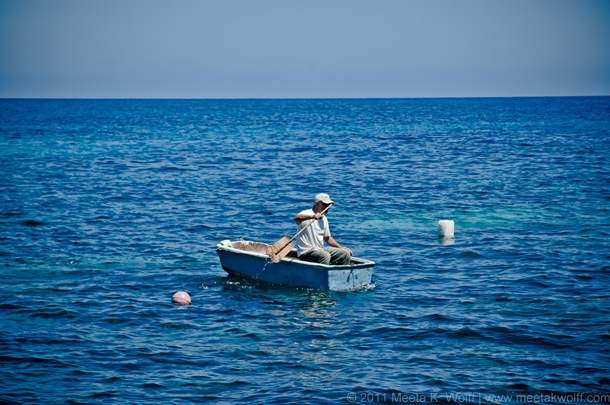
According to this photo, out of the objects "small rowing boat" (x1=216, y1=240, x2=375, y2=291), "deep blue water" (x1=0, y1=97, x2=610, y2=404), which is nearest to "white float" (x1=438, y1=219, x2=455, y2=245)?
"deep blue water" (x1=0, y1=97, x2=610, y2=404)

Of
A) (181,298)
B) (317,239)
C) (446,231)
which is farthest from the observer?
(446,231)

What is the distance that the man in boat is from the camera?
658 inches

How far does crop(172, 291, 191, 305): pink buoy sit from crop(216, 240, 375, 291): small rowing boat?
204 cm

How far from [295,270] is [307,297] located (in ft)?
2.39

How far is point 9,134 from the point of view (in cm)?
7381

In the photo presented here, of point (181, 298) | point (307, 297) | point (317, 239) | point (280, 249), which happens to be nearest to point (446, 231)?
point (317, 239)

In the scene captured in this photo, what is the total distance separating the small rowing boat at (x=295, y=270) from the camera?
651 inches

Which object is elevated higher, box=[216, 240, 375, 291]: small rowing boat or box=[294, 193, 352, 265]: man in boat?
box=[294, 193, 352, 265]: man in boat

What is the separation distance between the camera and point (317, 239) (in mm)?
17125

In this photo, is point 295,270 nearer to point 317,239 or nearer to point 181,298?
point 317,239

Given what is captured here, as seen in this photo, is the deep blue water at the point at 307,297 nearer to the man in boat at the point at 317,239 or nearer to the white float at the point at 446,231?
the white float at the point at 446,231

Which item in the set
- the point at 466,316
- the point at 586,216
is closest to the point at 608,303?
the point at 466,316

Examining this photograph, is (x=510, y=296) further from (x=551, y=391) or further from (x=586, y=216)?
(x=586, y=216)

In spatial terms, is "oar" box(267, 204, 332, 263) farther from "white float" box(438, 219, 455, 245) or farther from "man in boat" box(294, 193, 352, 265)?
"white float" box(438, 219, 455, 245)
